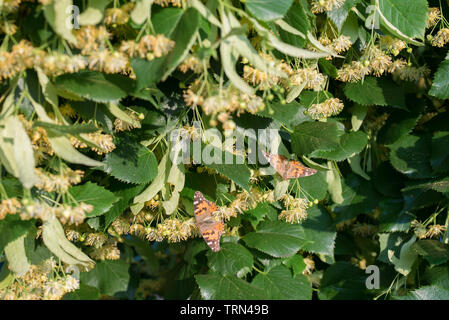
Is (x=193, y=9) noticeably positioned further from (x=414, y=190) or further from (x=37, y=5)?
(x=414, y=190)

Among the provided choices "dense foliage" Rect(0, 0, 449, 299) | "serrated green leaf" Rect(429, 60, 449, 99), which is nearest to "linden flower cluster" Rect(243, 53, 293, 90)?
"dense foliage" Rect(0, 0, 449, 299)

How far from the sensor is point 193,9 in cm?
69

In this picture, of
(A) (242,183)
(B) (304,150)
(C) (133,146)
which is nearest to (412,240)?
(B) (304,150)

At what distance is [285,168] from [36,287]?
24.0 inches

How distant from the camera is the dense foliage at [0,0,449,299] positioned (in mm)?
702

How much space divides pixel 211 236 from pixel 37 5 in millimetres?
590

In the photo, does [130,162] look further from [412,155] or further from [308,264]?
[412,155]

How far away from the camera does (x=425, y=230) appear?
1.16 meters

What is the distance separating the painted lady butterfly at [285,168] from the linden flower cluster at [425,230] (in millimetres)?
388

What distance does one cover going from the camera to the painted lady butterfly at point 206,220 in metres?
0.98

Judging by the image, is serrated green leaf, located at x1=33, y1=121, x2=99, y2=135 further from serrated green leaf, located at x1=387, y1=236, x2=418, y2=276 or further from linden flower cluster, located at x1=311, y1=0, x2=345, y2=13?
serrated green leaf, located at x1=387, y1=236, x2=418, y2=276

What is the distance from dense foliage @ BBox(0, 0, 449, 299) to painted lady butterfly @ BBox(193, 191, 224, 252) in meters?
0.02

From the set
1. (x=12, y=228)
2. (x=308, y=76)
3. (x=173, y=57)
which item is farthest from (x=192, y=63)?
(x=12, y=228)

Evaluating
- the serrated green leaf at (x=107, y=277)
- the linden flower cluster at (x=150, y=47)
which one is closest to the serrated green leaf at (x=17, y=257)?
the serrated green leaf at (x=107, y=277)
